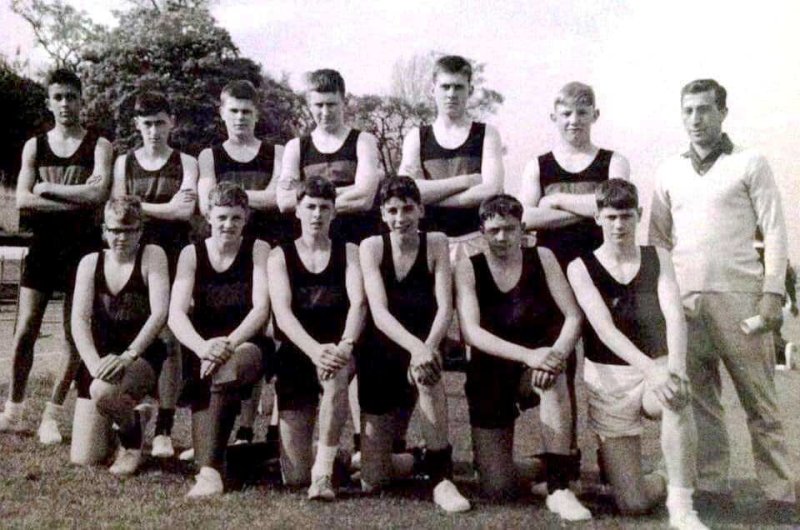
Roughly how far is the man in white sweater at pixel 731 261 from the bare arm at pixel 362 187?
1.74 metres

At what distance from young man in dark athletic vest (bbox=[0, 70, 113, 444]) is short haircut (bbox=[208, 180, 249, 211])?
1.24 metres

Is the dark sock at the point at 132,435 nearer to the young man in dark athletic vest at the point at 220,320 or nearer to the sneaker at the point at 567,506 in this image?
the young man in dark athletic vest at the point at 220,320

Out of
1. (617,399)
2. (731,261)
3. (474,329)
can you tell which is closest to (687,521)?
(617,399)

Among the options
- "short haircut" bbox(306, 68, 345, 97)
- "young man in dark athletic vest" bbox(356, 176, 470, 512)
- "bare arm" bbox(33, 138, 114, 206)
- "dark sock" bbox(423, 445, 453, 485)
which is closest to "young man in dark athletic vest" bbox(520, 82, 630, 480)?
"young man in dark athletic vest" bbox(356, 176, 470, 512)

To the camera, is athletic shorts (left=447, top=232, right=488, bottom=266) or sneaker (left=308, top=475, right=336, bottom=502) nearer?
sneaker (left=308, top=475, right=336, bottom=502)

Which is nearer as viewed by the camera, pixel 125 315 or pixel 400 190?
pixel 400 190

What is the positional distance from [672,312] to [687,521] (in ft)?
3.28

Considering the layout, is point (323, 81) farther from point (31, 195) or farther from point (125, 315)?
point (31, 195)

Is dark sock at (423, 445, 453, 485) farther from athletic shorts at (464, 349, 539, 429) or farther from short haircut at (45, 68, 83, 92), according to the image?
short haircut at (45, 68, 83, 92)

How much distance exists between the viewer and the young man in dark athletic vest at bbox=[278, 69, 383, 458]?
495 cm

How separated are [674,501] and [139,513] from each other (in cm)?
249

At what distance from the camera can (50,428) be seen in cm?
553

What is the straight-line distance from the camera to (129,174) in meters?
5.39

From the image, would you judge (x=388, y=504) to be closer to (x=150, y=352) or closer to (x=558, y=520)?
(x=558, y=520)
